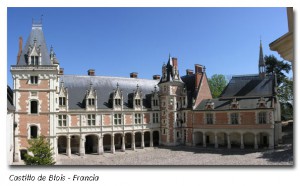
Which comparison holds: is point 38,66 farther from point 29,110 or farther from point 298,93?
point 298,93

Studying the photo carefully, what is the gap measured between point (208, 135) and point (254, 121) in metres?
4.34

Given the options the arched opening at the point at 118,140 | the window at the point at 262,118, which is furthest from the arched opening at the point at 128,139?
the window at the point at 262,118

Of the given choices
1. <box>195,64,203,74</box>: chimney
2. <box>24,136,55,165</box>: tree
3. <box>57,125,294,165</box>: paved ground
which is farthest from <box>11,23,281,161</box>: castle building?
<box>24,136,55,165</box>: tree

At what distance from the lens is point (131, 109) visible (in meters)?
21.5

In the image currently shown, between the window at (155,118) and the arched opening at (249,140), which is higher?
the window at (155,118)

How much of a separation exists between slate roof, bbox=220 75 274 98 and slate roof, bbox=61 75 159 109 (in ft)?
25.6

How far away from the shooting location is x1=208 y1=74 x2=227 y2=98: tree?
22.8m

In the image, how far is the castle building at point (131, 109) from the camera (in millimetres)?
15312

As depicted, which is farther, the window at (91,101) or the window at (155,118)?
the window at (155,118)

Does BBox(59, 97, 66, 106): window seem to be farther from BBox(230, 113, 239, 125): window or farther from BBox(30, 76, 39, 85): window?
BBox(230, 113, 239, 125): window

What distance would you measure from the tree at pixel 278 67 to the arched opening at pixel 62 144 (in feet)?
58.4

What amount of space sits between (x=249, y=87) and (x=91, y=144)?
1479 centimetres

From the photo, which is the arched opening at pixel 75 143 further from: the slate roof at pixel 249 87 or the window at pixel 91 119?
the slate roof at pixel 249 87

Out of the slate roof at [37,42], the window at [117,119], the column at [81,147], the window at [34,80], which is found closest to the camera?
the window at [34,80]
